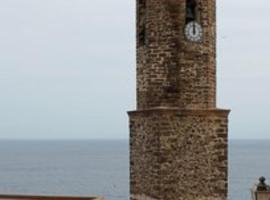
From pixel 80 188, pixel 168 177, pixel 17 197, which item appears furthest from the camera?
pixel 80 188

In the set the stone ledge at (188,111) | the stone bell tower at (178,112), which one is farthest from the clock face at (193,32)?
the stone ledge at (188,111)

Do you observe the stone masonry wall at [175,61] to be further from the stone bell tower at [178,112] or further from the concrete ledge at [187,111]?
the concrete ledge at [187,111]

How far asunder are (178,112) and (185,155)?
954 millimetres

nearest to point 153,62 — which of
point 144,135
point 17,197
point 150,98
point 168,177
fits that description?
point 150,98

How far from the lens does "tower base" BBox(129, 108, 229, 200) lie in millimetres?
13250

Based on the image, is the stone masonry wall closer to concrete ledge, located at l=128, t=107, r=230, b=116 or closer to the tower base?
concrete ledge, located at l=128, t=107, r=230, b=116

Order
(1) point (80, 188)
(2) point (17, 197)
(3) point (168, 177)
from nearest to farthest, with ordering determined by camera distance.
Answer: (3) point (168, 177) < (2) point (17, 197) < (1) point (80, 188)

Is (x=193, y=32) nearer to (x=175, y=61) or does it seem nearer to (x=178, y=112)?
(x=175, y=61)

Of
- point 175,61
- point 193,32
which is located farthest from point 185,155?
point 193,32

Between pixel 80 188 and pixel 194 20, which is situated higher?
pixel 194 20

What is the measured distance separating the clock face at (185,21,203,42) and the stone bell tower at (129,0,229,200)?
0.02 m

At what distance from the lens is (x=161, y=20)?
45.3 ft

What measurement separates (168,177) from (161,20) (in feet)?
11.6

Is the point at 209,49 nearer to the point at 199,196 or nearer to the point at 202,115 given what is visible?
the point at 202,115
